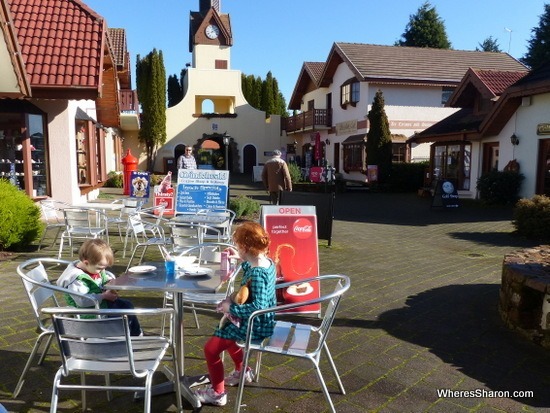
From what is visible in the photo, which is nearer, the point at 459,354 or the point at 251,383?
the point at 251,383

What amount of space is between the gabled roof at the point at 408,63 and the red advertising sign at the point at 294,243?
61.8ft

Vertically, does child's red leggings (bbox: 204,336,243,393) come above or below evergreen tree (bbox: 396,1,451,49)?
below

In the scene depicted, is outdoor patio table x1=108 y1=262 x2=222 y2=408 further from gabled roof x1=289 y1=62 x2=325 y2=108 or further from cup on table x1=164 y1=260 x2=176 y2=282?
gabled roof x1=289 y1=62 x2=325 y2=108

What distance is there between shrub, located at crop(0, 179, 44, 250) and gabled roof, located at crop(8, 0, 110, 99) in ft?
8.45

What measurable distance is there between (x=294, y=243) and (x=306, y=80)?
28.7 metres

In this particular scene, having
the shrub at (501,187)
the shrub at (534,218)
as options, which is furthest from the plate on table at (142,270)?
the shrub at (501,187)

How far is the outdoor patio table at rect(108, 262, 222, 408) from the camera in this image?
118 inches

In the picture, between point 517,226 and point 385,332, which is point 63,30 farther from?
point 517,226

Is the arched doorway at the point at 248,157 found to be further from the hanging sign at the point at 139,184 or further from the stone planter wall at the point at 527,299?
the stone planter wall at the point at 527,299

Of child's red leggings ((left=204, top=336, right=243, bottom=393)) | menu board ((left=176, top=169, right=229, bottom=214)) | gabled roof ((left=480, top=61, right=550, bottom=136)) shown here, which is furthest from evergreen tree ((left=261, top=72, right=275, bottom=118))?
child's red leggings ((left=204, top=336, right=243, bottom=393))

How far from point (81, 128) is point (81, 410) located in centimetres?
1083

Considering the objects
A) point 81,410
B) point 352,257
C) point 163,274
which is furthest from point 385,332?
point 352,257

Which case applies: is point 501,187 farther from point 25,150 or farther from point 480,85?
point 25,150

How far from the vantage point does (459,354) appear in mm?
3939
